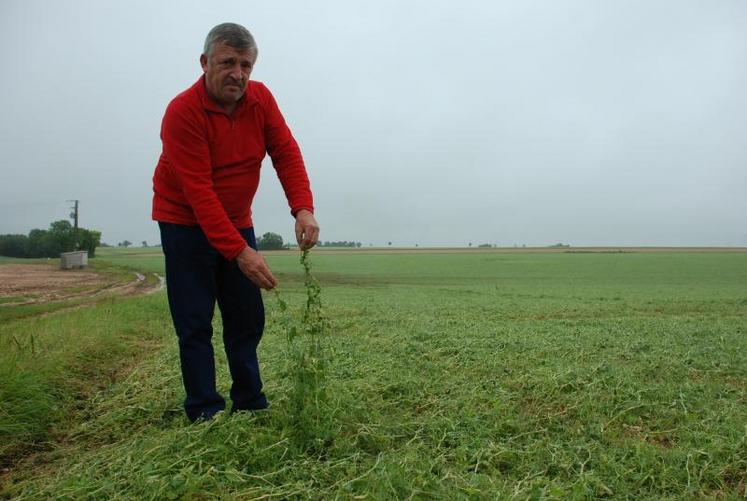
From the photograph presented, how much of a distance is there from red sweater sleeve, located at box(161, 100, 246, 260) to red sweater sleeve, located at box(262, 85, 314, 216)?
46 cm

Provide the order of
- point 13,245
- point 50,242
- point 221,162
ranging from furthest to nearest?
point 13,245, point 50,242, point 221,162

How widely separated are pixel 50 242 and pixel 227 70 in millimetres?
A: 62415

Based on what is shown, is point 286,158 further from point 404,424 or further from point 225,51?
point 404,424

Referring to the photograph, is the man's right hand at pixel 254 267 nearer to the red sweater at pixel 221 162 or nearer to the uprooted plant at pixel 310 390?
the red sweater at pixel 221 162

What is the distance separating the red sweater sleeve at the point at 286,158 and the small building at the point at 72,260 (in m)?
34.6

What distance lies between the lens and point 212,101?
285 centimetres

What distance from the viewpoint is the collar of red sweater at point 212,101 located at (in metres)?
2.82

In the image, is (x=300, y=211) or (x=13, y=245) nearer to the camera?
(x=300, y=211)

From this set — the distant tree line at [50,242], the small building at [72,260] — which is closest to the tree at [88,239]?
the distant tree line at [50,242]

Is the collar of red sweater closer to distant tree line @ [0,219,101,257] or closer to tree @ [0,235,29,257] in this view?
distant tree line @ [0,219,101,257]

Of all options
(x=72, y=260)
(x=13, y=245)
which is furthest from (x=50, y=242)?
(x=72, y=260)

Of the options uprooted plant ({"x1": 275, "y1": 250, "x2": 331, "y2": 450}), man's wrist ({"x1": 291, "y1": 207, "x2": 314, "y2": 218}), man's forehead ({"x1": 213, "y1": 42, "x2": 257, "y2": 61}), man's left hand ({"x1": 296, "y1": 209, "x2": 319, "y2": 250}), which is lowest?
uprooted plant ({"x1": 275, "y1": 250, "x2": 331, "y2": 450})

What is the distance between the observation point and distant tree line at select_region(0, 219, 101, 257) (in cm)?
5388

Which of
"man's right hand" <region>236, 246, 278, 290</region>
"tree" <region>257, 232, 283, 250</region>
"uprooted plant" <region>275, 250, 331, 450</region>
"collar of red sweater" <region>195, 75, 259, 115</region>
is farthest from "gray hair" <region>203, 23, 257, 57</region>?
"tree" <region>257, 232, 283, 250</region>
